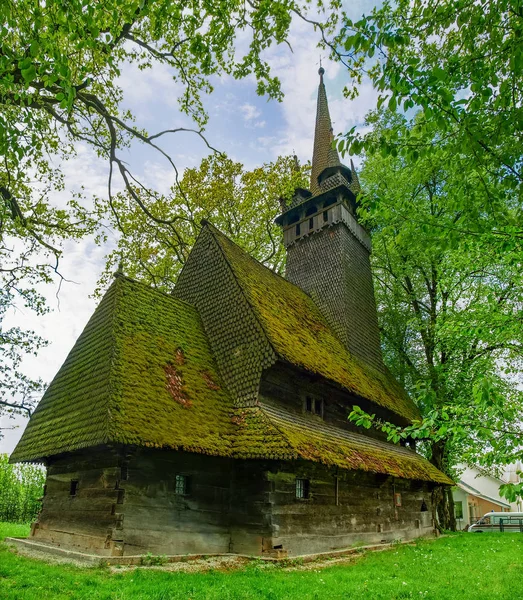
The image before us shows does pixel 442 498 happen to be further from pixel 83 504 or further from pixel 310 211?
pixel 83 504

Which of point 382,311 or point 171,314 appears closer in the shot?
point 171,314

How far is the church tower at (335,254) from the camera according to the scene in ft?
67.5

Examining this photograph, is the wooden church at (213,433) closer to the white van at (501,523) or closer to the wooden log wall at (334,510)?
the wooden log wall at (334,510)

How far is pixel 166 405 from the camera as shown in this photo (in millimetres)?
10844

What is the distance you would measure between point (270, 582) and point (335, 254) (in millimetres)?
15278

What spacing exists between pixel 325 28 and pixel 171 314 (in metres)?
9.05

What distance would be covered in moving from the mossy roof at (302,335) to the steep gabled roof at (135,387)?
7.34 ft

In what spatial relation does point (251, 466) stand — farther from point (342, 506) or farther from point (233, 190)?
point (233, 190)

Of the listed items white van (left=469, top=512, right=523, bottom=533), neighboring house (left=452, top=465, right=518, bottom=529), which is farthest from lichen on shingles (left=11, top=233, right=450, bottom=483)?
neighboring house (left=452, top=465, right=518, bottom=529)

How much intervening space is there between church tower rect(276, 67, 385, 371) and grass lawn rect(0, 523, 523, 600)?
10.1 m

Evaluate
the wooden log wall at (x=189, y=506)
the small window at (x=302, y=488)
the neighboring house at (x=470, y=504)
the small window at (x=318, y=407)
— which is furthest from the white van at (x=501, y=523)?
the small window at (x=302, y=488)

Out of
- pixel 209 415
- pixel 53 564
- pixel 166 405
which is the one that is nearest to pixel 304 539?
pixel 209 415

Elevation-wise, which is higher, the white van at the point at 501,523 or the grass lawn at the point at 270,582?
the grass lawn at the point at 270,582

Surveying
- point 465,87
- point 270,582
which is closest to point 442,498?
point 270,582
